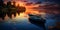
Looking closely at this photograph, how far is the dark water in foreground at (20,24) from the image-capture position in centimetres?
157

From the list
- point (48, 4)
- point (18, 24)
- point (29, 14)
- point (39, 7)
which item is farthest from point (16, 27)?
point (48, 4)

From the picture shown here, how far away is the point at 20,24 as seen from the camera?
1.58m

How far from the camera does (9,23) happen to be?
158 centimetres

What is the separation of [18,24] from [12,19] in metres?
0.10

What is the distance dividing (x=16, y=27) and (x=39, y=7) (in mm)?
379

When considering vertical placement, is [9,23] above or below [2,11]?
below

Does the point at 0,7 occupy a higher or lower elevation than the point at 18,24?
higher

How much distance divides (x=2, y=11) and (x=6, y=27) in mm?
203

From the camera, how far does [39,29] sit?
5.14 feet

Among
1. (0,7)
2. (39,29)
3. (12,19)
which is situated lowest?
(39,29)

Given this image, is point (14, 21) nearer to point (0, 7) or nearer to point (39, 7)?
point (0, 7)

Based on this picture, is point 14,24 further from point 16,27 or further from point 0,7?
point 0,7

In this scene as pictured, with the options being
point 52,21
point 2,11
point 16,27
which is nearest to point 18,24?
point 16,27

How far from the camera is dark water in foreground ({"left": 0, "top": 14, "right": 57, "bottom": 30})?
1573 millimetres
